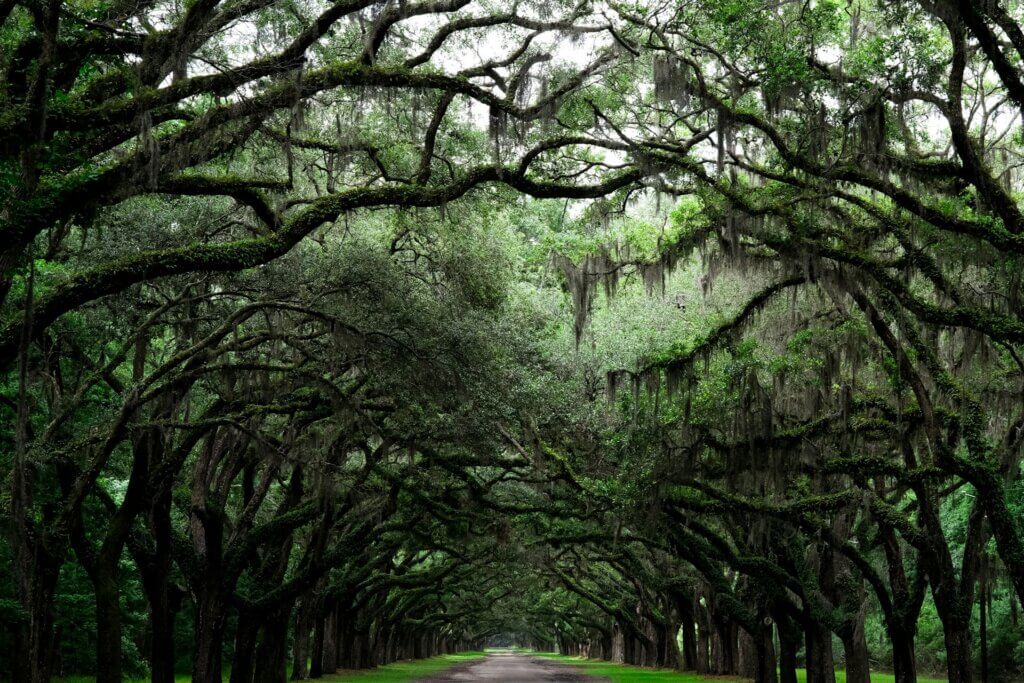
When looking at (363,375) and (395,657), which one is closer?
(363,375)

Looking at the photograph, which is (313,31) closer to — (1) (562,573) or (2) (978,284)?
(2) (978,284)

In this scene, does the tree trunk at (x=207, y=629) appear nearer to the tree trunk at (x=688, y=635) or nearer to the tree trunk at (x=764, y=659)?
the tree trunk at (x=764, y=659)

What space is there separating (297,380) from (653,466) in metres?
6.53

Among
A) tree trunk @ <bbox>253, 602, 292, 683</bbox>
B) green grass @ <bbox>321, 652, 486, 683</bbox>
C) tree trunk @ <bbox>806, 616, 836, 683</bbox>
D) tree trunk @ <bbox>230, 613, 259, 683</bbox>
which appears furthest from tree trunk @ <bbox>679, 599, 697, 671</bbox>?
tree trunk @ <bbox>230, 613, 259, 683</bbox>

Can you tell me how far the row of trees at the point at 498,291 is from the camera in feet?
32.8

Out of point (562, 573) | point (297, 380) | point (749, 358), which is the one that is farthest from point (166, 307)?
point (562, 573)

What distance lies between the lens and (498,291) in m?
17.9

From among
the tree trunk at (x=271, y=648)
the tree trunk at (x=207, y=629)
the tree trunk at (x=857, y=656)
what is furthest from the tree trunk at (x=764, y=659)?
the tree trunk at (x=207, y=629)

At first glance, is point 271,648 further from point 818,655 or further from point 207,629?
point 818,655

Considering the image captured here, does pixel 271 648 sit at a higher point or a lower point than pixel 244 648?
lower

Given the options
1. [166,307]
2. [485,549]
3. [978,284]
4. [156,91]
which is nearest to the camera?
[156,91]

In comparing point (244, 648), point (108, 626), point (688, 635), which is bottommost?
point (688, 635)

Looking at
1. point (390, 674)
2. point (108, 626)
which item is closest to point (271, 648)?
point (108, 626)

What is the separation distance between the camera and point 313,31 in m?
9.46
